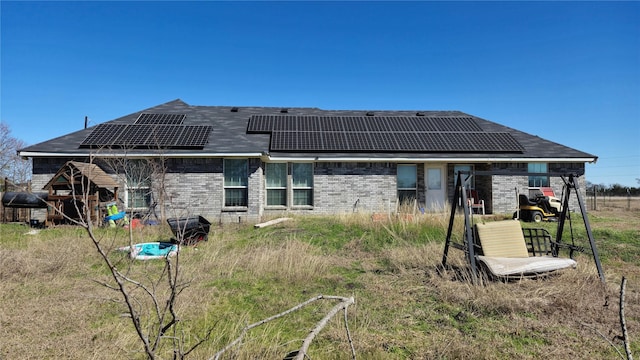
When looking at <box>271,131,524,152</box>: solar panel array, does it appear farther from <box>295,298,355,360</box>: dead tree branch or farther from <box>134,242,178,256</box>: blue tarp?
<box>295,298,355,360</box>: dead tree branch

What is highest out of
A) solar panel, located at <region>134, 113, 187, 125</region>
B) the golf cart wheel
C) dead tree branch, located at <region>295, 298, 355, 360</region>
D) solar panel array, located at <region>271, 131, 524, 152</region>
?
solar panel, located at <region>134, 113, 187, 125</region>

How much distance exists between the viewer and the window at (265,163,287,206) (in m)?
14.2

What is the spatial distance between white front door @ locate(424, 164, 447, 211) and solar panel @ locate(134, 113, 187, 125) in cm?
1152

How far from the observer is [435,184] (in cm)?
1528

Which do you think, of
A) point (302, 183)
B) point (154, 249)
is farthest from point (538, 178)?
point (154, 249)

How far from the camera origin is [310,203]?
46.9 ft

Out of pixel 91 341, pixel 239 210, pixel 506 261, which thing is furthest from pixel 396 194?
pixel 91 341

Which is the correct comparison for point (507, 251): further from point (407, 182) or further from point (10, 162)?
point (10, 162)

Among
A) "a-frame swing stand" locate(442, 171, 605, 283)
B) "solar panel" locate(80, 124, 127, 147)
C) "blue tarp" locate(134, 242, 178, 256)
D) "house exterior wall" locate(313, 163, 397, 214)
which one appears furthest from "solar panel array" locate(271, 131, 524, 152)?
"a-frame swing stand" locate(442, 171, 605, 283)

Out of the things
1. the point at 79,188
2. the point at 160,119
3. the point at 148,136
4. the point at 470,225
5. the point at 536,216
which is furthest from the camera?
the point at 160,119

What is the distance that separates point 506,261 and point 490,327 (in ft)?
6.52

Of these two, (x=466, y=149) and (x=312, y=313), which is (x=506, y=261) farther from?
(x=466, y=149)

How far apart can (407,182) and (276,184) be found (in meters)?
5.73

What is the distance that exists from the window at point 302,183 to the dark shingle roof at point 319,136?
2.00 feet
